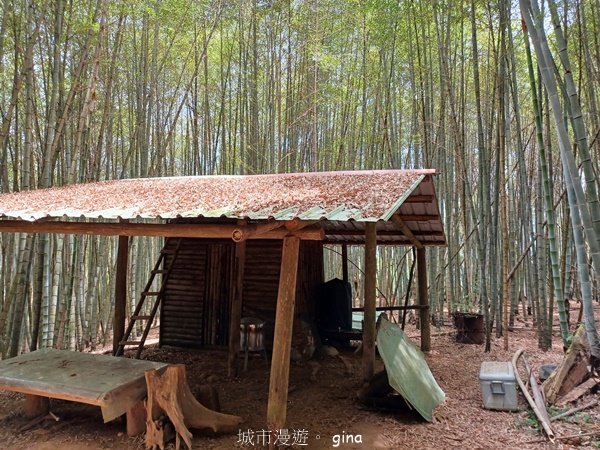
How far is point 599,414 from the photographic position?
10.3 ft

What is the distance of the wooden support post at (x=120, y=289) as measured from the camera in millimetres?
4902

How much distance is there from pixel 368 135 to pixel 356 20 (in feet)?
7.15

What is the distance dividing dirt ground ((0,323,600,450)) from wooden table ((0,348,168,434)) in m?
0.27

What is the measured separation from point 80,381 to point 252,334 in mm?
2270

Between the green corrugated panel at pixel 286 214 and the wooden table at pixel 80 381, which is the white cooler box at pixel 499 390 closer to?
the green corrugated panel at pixel 286 214

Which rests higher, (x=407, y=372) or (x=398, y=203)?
(x=398, y=203)

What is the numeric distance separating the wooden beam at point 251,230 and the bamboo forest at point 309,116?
5.03 feet

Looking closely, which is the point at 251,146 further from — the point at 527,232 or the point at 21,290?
the point at 527,232

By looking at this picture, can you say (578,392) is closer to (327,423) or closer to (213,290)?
(327,423)

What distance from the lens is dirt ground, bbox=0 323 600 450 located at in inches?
112

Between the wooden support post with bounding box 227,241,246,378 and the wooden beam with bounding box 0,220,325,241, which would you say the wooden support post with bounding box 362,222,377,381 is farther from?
the wooden support post with bounding box 227,241,246,378

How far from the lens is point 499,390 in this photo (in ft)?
11.8

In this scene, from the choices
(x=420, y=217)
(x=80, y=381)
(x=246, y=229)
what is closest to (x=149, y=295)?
(x=80, y=381)

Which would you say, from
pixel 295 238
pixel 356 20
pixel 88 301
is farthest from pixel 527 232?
pixel 88 301
